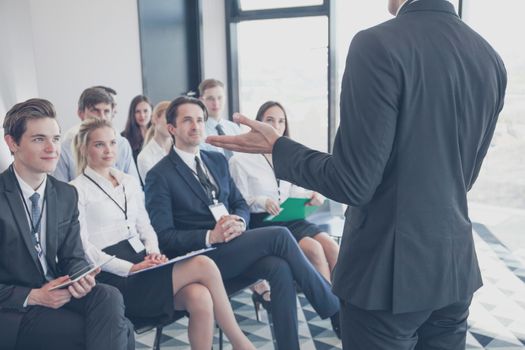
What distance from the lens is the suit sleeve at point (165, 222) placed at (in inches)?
105

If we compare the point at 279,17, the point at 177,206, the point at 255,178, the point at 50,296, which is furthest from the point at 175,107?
the point at 279,17

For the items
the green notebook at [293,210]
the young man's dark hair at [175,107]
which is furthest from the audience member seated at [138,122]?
the green notebook at [293,210]

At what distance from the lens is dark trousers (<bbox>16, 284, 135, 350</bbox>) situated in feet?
6.40

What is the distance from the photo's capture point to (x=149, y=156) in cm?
368

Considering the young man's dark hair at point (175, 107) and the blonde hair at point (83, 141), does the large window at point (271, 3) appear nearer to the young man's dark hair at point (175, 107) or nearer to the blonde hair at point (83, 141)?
the young man's dark hair at point (175, 107)

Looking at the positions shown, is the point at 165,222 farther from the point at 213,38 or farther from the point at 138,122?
the point at 213,38

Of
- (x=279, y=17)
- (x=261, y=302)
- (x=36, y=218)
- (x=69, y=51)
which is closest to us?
(x=36, y=218)

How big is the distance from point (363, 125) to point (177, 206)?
1.80 m

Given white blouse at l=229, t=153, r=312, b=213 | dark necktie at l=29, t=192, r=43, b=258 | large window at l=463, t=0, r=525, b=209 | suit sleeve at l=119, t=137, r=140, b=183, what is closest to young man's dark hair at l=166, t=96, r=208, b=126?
white blouse at l=229, t=153, r=312, b=213

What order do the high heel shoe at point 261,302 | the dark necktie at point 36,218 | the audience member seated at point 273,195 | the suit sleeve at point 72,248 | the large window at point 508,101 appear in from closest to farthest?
the dark necktie at point 36,218 < the suit sleeve at point 72,248 < the high heel shoe at point 261,302 < the audience member seated at point 273,195 < the large window at point 508,101

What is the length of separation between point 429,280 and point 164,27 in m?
4.99

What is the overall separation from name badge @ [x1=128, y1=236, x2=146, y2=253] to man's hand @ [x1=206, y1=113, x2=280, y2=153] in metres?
1.37

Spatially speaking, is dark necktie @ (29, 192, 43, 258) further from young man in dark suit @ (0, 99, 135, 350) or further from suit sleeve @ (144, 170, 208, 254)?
suit sleeve @ (144, 170, 208, 254)

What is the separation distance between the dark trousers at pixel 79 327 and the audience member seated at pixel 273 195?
1.34 m
